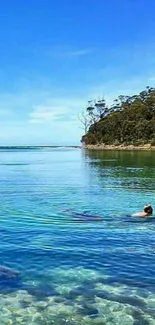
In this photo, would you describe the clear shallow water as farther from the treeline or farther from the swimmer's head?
the treeline

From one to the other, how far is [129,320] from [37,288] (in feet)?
10.9

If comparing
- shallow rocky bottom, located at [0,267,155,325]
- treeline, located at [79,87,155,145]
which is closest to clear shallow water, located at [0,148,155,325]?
shallow rocky bottom, located at [0,267,155,325]

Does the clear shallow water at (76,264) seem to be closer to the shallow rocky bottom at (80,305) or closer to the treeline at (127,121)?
the shallow rocky bottom at (80,305)

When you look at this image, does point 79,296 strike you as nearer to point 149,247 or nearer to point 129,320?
point 129,320

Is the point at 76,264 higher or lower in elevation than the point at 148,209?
lower

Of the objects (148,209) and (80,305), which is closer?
(80,305)

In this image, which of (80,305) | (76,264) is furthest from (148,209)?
Result: (80,305)

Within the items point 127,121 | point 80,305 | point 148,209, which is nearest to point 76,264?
point 80,305

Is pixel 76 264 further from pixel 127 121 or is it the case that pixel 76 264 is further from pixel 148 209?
pixel 127 121

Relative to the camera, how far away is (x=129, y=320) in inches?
405

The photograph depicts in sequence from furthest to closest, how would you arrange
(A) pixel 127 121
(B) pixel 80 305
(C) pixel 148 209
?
(A) pixel 127 121 < (C) pixel 148 209 < (B) pixel 80 305

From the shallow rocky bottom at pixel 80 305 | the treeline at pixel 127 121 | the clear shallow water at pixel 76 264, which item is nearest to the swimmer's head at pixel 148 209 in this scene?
the clear shallow water at pixel 76 264

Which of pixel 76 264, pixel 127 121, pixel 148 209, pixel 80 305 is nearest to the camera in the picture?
pixel 80 305

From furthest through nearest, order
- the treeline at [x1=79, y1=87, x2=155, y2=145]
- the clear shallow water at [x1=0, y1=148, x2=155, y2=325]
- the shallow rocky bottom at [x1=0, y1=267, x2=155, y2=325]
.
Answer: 1. the treeline at [x1=79, y1=87, x2=155, y2=145]
2. the clear shallow water at [x1=0, y1=148, x2=155, y2=325]
3. the shallow rocky bottom at [x1=0, y1=267, x2=155, y2=325]
